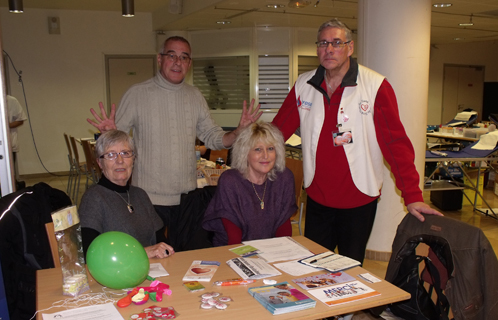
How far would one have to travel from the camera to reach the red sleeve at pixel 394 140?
228 cm

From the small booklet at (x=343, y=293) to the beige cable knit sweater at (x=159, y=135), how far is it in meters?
1.31

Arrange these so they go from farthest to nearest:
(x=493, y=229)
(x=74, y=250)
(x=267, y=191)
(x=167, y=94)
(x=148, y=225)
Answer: (x=493, y=229), (x=167, y=94), (x=267, y=191), (x=148, y=225), (x=74, y=250)

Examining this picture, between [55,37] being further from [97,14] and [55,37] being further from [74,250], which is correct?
[74,250]

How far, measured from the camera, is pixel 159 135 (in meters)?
2.67

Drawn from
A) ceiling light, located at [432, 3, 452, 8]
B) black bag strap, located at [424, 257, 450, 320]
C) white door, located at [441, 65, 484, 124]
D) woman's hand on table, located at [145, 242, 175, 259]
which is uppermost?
ceiling light, located at [432, 3, 452, 8]

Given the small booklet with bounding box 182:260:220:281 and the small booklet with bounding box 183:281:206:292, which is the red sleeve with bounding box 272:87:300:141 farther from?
the small booklet with bounding box 183:281:206:292

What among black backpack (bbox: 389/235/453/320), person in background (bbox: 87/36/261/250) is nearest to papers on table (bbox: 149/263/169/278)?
person in background (bbox: 87/36/261/250)

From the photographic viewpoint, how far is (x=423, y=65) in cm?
393

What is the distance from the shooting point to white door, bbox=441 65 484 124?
11.9m

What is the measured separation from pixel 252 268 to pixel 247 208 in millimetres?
632

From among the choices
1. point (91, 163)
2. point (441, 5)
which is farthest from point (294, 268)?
point (441, 5)

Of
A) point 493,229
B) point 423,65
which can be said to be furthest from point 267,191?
point 493,229

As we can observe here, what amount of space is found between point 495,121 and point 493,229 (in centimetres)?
267

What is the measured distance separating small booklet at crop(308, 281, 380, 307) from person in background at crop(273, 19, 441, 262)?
700 millimetres
